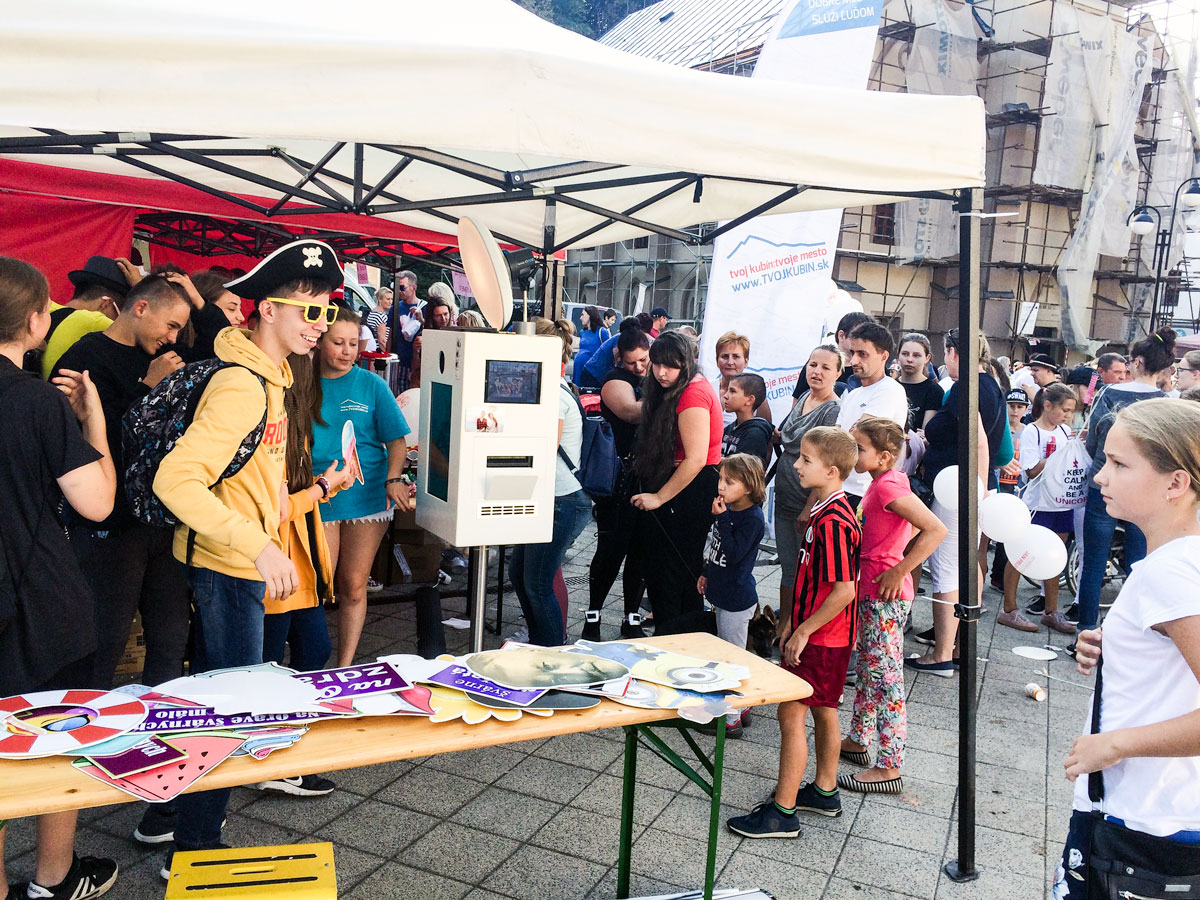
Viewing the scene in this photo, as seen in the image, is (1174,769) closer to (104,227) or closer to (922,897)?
(922,897)

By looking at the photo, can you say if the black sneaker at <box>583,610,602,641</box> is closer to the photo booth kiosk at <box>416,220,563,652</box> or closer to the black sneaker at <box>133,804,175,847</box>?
the photo booth kiosk at <box>416,220,563,652</box>

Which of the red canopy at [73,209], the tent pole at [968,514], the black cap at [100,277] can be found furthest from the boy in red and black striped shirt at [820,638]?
the red canopy at [73,209]

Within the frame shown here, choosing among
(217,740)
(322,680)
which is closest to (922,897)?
(322,680)

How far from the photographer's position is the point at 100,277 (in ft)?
12.4

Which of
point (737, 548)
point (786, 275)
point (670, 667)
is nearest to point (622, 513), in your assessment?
point (737, 548)

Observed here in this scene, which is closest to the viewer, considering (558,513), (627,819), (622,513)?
(627,819)

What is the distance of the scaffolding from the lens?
24125 millimetres

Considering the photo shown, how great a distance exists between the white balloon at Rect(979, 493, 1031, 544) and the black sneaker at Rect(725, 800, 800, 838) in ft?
6.94

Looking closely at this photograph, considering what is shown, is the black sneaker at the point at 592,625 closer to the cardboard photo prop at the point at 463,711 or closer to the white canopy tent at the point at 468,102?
the white canopy tent at the point at 468,102

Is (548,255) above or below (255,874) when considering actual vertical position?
above

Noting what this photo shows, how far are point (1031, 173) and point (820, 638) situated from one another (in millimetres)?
27903

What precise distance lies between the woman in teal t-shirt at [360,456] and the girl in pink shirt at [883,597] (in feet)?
6.68

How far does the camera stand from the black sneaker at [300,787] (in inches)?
133

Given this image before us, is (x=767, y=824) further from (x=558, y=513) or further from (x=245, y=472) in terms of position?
(x=245, y=472)
